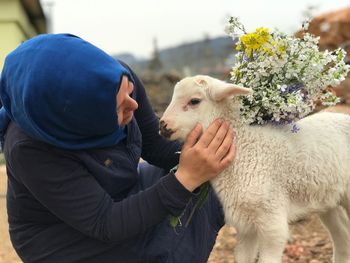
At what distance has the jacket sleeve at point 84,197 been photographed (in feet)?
7.74

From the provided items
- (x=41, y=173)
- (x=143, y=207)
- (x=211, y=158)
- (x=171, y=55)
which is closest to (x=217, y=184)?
(x=211, y=158)

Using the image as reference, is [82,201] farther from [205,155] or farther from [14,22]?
[14,22]

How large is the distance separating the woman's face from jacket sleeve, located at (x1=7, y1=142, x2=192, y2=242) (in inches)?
12.1

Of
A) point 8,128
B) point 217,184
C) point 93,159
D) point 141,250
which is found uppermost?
point 8,128

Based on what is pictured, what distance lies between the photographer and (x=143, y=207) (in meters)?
2.43

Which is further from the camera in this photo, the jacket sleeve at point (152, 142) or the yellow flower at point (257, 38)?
the jacket sleeve at point (152, 142)

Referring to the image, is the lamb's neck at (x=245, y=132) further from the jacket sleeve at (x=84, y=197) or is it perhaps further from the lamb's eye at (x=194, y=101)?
the jacket sleeve at (x=84, y=197)

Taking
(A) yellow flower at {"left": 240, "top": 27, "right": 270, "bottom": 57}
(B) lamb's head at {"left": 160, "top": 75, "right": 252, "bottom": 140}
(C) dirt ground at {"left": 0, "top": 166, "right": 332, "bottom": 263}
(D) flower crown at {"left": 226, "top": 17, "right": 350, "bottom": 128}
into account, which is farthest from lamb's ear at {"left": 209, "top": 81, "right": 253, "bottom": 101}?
(C) dirt ground at {"left": 0, "top": 166, "right": 332, "bottom": 263}

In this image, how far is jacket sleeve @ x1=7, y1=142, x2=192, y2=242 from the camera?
2359 mm

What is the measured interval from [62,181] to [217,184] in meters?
0.77

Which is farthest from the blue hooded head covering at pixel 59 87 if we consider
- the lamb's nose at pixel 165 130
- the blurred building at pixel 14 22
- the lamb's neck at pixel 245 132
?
the blurred building at pixel 14 22

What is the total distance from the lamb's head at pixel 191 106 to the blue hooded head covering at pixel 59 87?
0.30 meters

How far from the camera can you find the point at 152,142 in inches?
125

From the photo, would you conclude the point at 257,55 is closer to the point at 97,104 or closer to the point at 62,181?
the point at 97,104
